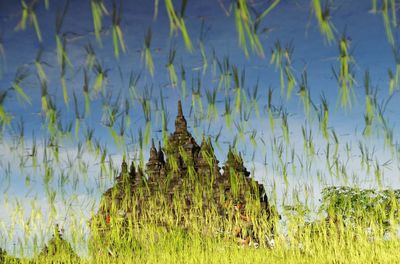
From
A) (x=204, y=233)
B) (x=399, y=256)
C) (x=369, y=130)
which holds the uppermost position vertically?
(x=369, y=130)

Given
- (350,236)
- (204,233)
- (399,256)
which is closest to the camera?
(399,256)

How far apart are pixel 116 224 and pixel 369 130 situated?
398 centimetres

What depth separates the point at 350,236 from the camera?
25.1 ft

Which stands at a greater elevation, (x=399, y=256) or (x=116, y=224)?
(x=116, y=224)

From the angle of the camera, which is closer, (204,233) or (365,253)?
(365,253)

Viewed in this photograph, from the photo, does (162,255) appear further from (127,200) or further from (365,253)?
(365,253)

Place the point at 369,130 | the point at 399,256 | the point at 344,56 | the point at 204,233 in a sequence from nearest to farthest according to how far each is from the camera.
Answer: the point at 344,56
the point at 369,130
the point at 399,256
the point at 204,233

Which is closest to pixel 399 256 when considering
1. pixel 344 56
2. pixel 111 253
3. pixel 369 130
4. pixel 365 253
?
pixel 365 253

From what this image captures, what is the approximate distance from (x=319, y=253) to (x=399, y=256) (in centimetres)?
114

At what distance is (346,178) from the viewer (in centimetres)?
711

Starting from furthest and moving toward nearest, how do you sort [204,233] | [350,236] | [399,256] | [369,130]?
[204,233], [350,236], [399,256], [369,130]

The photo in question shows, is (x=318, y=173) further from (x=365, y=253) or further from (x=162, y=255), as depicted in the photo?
(x=162, y=255)

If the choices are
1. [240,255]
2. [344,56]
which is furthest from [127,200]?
[344,56]

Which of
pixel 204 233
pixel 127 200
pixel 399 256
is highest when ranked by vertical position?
pixel 127 200
